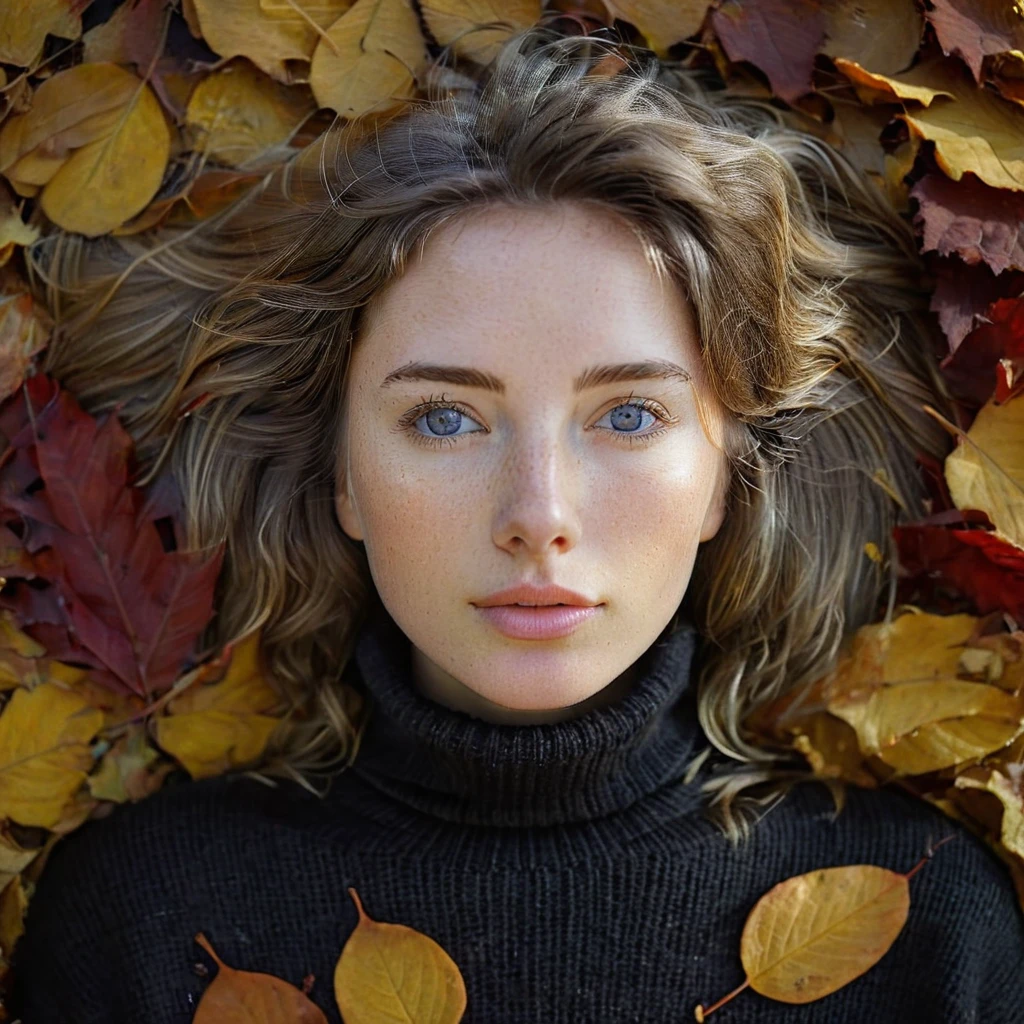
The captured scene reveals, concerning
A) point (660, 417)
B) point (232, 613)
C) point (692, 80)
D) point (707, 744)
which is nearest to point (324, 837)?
point (232, 613)

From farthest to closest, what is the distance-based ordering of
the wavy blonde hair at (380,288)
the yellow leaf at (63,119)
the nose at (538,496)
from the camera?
Result: the yellow leaf at (63,119) < the wavy blonde hair at (380,288) < the nose at (538,496)

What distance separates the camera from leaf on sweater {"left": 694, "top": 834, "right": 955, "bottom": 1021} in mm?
1649

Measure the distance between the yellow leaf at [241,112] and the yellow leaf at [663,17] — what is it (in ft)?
1.32

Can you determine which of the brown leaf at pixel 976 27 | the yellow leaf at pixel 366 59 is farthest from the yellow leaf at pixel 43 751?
the brown leaf at pixel 976 27

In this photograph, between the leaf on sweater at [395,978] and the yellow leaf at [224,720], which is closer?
the leaf on sweater at [395,978]

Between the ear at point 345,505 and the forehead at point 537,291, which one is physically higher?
the forehead at point 537,291

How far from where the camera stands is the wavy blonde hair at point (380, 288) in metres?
1.61

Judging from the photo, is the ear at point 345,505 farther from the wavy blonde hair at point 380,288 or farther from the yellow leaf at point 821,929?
the yellow leaf at point 821,929

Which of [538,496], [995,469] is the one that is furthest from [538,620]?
[995,469]

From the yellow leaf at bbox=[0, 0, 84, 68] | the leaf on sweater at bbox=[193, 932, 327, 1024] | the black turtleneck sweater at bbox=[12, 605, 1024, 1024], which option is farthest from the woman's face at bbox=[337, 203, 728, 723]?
the yellow leaf at bbox=[0, 0, 84, 68]

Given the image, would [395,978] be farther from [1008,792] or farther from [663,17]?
[663,17]

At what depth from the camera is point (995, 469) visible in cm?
172

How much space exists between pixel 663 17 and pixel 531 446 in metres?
0.61

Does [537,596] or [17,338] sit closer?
[537,596]
